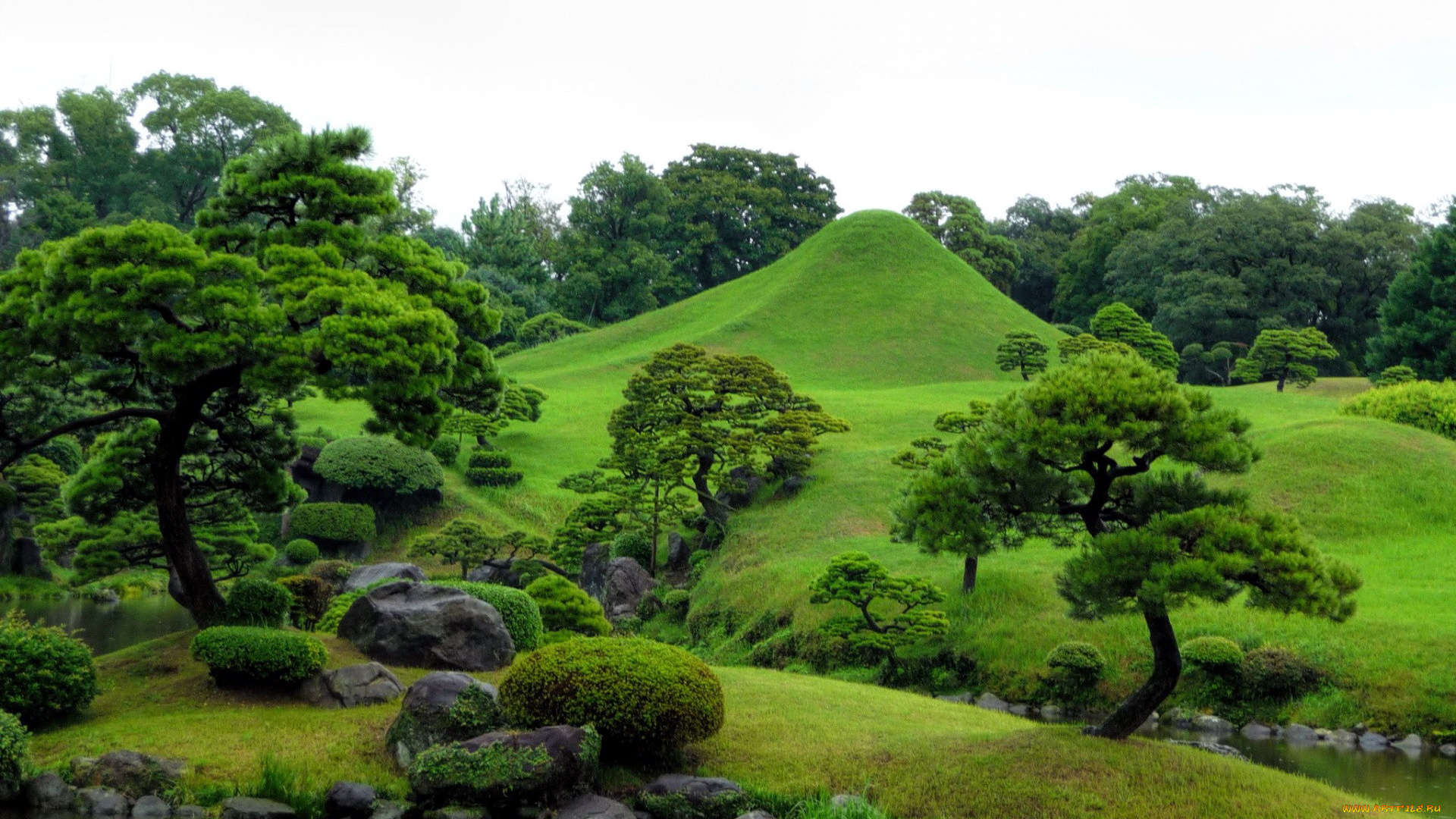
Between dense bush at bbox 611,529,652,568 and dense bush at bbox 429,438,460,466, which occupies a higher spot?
dense bush at bbox 429,438,460,466

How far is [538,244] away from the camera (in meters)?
83.2

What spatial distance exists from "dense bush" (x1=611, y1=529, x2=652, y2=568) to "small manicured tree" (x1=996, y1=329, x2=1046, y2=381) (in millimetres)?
28958

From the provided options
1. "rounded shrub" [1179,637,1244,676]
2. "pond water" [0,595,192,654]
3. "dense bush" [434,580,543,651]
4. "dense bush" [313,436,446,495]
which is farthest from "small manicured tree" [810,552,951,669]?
"dense bush" [313,436,446,495]

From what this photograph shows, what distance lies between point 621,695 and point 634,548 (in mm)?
19709

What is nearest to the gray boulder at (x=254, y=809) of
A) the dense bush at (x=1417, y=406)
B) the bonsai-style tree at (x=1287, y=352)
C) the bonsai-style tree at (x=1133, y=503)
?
the bonsai-style tree at (x=1133, y=503)

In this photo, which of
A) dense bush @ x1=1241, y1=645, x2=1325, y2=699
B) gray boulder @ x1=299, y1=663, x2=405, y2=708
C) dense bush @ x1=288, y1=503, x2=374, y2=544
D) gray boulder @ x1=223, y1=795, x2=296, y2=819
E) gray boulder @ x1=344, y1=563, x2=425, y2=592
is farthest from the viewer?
dense bush @ x1=288, y1=503, x2=374, y2=544

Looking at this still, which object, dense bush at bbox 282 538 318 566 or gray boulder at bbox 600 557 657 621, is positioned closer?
gray boulder at bbox 600 557 657 621

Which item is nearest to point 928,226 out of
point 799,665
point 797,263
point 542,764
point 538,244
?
point 797,263

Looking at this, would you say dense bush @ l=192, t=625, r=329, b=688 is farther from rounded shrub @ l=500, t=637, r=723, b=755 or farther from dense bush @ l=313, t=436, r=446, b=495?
dense bush @ l=313, t=436, r=446, b=495

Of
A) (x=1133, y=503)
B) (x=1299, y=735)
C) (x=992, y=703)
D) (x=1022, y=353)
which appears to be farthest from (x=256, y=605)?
(x=1022, y=353)

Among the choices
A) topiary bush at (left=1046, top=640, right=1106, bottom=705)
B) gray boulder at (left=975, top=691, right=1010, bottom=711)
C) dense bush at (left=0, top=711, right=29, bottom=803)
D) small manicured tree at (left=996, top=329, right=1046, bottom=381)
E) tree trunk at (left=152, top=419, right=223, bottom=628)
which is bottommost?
gray boulder at (left=975, top=691, right=1010, bottom=711)

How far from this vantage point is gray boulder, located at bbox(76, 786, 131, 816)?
9648 millimetres

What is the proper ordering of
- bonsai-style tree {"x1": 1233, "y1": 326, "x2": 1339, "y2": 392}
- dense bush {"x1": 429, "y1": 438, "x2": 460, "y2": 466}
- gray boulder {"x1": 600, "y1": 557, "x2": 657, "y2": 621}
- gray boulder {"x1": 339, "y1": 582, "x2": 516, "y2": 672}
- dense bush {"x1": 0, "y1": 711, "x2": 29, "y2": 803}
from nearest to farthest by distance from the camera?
dense bush {"x1": 0, "y1": 711, "x2": 29, "y2": 803} < gray boulder {"x1": 339, "y1": 582, "x2": 516, "y2": 672} < gray boulder {"x1": 600, "y1": 557, "x2": 657, "y2": 621} < dense bush {"x1": 429, "y1": 438, "x2": 460, "y2": 466} < bonsai-style tree {"x1": 1233, "y1": 326, "x2": 1339, "y2": 392}

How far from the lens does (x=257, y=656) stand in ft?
41.7
